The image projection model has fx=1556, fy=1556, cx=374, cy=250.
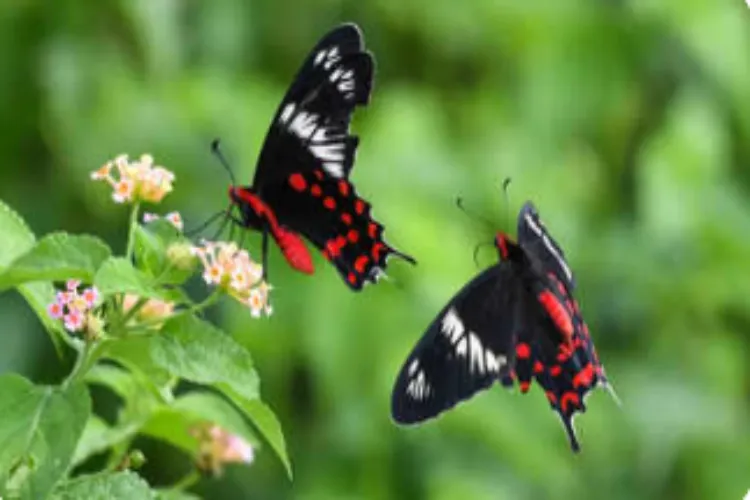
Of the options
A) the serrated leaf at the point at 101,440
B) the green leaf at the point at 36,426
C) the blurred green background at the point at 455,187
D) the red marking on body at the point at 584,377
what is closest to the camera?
the green leaf at the point at 36,426

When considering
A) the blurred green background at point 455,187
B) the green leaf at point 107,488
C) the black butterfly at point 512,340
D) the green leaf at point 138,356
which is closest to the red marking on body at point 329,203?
the black butterfly at point 512,340

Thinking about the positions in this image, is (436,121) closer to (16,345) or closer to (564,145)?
(564,145)

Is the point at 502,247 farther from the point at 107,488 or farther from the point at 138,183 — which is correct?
the point at 107,488

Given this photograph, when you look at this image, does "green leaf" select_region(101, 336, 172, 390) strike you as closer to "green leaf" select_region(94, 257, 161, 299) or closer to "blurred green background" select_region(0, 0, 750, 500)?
"green leaf" select_region(94, 257, 161, 299)

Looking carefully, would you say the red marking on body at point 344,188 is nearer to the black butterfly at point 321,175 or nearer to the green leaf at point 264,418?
the black butterfly at point 321,175

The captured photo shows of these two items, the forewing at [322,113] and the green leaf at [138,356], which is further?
the forewing at [322,113]

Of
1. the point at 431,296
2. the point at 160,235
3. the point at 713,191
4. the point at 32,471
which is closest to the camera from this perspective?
the point at 32,471

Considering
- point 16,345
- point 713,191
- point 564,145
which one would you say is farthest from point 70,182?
point 713,191

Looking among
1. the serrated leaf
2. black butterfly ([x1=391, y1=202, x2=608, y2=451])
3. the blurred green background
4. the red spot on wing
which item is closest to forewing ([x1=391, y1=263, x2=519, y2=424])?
black butterfly ([x1=391, y1=202, x2=608, y2=451])
